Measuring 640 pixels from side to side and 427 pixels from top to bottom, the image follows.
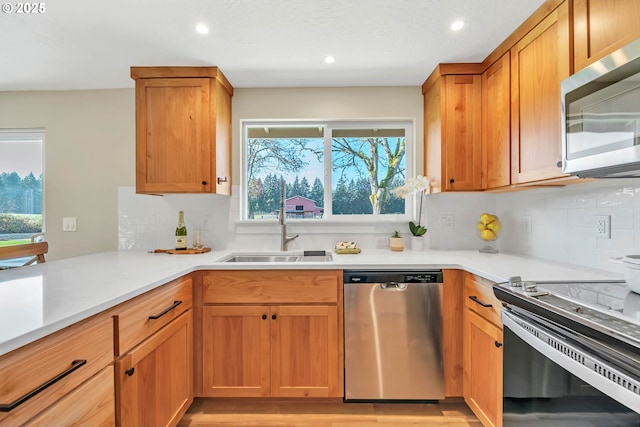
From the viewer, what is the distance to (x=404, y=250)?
7.77ft

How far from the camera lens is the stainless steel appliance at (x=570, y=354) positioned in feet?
2.43

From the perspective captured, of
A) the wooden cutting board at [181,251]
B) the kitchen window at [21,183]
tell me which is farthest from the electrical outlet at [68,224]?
the wooden cutting board at [181,251]

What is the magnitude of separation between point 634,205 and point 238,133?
2.46m

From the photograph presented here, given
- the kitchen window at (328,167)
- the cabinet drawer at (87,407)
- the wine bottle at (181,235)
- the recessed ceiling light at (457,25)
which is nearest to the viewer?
the cabinet drawer at (87,407)

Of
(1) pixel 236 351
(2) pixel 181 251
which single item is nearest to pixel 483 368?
(1) pixel 236 351

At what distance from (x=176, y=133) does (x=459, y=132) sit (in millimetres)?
2005

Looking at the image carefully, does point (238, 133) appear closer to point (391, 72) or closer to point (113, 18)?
point (113, 18)

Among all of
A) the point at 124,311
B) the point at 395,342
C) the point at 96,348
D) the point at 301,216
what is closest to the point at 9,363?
the point at 96,348

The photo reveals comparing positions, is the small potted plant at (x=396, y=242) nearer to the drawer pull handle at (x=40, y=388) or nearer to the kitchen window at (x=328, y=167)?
the kitchen window at (x=328, y=167)

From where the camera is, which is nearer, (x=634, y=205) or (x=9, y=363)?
(x=9, y=363)

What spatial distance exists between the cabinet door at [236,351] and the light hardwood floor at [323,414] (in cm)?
12

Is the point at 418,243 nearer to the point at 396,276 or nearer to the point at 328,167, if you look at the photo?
the point at 396,276

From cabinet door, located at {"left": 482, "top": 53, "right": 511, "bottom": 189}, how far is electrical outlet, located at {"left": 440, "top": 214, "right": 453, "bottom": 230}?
40 cm

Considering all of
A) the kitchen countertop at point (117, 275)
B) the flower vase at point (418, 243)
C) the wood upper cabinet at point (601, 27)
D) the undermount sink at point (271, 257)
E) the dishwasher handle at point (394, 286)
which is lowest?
the dishwasher handle at point (394, 286)
